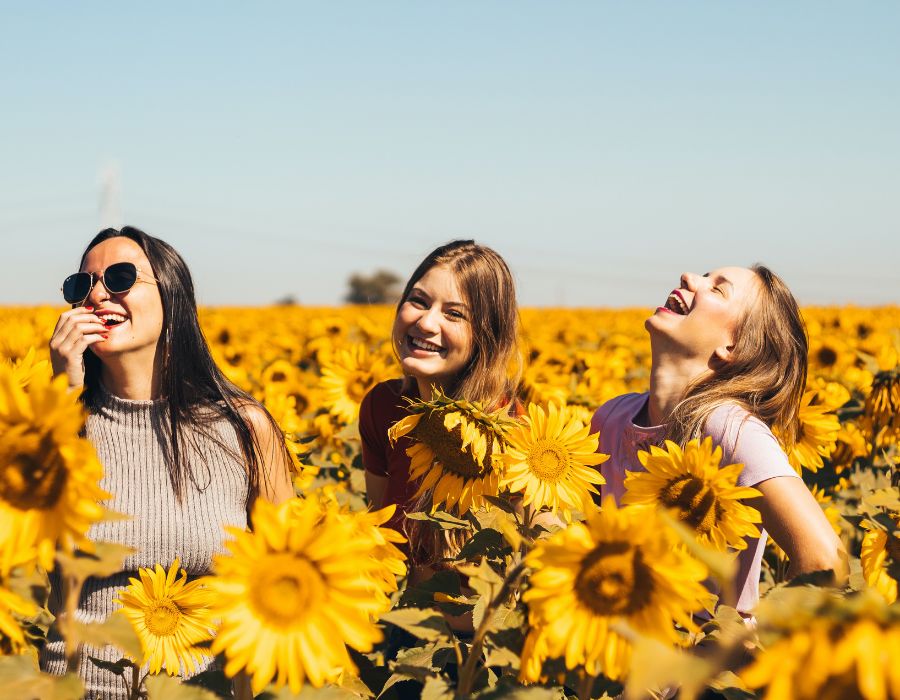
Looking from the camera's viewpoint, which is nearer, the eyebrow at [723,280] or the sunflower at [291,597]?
the sunflower at [291,597]

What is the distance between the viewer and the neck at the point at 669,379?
283 cm

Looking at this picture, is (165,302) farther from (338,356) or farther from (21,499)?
(338,356)

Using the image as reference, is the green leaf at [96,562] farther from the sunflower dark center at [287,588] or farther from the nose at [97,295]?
the nose at [97,295]

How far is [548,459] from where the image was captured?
207 cm

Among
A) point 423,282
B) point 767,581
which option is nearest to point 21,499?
point 423,282

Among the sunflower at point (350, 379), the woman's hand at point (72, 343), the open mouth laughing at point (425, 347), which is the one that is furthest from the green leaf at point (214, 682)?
the sunflower at point (350, 379)

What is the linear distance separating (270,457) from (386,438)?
0.54 metres

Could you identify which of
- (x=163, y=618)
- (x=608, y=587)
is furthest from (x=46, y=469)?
(x=163, y=618)

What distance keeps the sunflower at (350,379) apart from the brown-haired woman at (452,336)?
1687 mm

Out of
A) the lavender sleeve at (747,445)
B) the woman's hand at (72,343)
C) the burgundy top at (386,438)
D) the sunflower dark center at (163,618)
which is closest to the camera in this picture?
the sunflower dark center at (163,618)

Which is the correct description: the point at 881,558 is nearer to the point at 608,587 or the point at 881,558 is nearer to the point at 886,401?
the point at 608,587

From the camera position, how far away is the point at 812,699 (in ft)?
3.08

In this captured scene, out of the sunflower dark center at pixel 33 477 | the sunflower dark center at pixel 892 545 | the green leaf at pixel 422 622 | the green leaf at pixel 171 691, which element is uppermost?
the sunflower dark center at pixel 33 477

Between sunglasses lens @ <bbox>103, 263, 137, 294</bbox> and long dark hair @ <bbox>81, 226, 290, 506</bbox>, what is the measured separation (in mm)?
95
